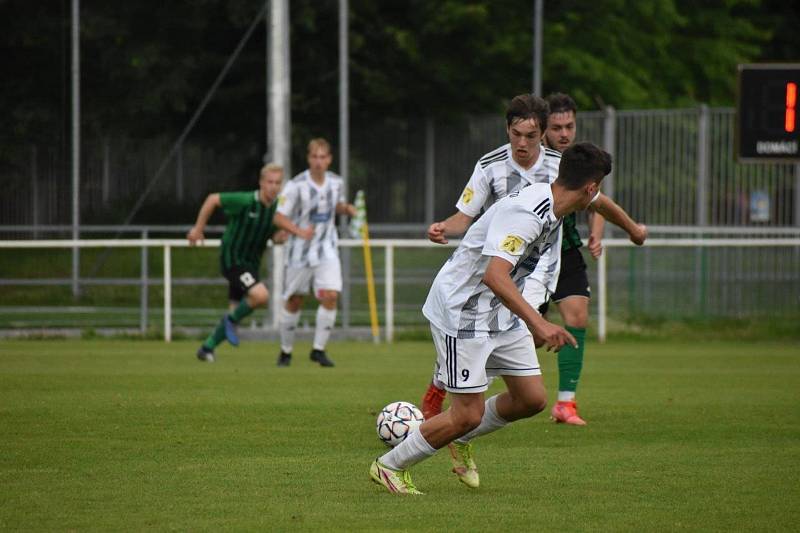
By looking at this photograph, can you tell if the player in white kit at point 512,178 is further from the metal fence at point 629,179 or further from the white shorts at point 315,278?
the metal fence at point 629,179

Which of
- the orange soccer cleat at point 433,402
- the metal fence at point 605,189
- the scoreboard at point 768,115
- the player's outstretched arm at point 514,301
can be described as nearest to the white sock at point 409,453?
the player's outstretched arm at point 514,301

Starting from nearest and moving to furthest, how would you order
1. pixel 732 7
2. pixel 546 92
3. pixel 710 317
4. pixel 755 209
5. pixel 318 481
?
pixel 318 481
pixel 710 317
pixel 755 209
pixel 546 92
pixel 732 7

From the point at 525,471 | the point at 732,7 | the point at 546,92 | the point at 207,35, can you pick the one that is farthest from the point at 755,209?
the point at 525,471

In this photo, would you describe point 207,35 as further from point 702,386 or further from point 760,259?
point 702,386

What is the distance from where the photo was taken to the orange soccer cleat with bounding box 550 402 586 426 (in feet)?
33.9

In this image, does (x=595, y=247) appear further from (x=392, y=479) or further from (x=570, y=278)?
(x=392, y=479)

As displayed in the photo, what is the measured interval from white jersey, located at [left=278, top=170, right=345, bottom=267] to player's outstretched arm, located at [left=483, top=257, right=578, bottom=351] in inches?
322

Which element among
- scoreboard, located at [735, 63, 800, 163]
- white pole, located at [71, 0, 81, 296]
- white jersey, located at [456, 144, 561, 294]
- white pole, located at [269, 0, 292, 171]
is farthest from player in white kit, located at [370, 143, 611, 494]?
white pole, located at [71, 0, 81, 296]

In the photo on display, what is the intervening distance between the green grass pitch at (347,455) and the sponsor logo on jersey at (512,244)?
1202 mm

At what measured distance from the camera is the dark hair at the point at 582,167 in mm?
6863

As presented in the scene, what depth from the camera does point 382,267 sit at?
830 inches

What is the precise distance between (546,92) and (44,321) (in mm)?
15056

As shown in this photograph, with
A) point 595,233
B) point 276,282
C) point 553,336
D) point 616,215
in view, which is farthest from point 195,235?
point 553,336

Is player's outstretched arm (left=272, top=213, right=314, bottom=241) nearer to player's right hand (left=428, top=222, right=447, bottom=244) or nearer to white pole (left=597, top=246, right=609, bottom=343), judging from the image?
white pole (left=597, top=246, right=609, bottom=343)
